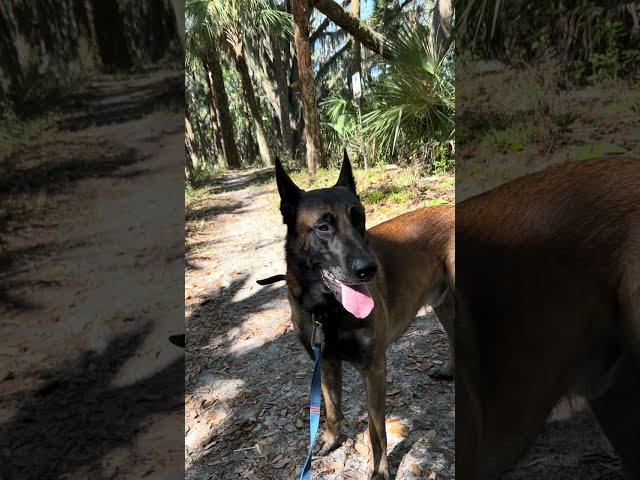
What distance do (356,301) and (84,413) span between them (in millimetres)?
1329

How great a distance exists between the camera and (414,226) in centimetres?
271

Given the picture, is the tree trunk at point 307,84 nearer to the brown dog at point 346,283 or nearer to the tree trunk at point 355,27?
the tree trunk at point 355,27

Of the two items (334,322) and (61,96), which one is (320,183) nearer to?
(334,322)

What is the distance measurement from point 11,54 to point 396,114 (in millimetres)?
6983

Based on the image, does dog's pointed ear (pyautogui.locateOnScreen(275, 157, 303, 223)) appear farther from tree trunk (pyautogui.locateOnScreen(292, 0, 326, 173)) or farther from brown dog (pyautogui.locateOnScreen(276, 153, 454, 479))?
tree trunk (pyautogui.locateOnScreen(292, 0, 326, 173))

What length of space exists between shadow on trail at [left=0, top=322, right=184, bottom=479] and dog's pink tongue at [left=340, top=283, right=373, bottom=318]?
45.1 inches

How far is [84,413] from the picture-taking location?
0.87 metres

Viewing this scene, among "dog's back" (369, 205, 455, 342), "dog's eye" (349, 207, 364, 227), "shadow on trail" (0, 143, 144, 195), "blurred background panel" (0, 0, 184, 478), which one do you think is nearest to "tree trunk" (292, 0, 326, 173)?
"dog's back" (369, 205, 455, 342)

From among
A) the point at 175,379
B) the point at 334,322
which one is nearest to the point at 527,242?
the point at 175,379

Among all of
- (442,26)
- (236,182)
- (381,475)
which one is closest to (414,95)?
(442,26)

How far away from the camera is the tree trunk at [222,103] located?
15595 mm

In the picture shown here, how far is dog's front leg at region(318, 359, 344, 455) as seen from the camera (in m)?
2.36

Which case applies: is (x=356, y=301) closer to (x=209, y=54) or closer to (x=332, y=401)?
(x=332, y=401)

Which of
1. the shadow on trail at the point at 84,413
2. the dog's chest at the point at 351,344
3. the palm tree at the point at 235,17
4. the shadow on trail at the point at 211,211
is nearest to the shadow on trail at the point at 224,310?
the dog's chest at the point at 351,344
